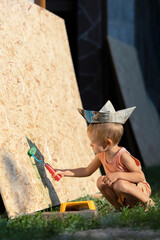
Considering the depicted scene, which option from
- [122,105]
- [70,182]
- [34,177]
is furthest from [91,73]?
[34,177]

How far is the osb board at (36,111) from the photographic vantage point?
11.6ft

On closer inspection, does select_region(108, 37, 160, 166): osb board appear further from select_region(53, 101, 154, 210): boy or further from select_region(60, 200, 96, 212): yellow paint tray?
select_region(60, 200, 96, 212): yellow paint tray

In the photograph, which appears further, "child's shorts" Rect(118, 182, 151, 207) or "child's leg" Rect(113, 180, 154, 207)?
"child's shorts" Rect(118, 182, 151, 207)

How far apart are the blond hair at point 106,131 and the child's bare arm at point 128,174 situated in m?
0.19

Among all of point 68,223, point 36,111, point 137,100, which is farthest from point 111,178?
point 137,100

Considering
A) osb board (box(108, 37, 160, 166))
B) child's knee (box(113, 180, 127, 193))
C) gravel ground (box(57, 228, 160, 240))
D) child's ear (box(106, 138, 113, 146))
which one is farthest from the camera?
osb board (box(108, 37, 160, 166))

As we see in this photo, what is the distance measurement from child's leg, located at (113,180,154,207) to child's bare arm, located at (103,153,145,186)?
0.13 feet

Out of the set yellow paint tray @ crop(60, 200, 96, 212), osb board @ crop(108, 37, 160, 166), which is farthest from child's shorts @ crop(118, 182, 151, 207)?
osb board @ crop(108, 37, 160, 166)

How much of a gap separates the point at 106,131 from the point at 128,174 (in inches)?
16.1

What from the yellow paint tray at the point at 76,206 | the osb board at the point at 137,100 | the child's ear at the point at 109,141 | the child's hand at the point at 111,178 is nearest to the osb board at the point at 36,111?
the yellow paint tray at the point at 76,206

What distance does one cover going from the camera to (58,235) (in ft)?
8.93

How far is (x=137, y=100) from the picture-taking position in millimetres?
8680

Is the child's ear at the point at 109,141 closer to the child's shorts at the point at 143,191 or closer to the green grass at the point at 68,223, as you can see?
the child's shorts at the point at 143,191

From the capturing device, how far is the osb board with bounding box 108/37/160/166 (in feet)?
26.9
